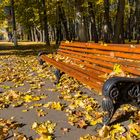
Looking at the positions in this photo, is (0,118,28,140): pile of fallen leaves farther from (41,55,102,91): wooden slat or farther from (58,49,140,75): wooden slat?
(58,49,140,75): wooden slat

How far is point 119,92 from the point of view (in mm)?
4730

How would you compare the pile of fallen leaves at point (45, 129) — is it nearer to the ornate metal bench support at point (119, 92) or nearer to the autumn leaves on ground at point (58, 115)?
the autumn leaves on ground at point (58, 115)

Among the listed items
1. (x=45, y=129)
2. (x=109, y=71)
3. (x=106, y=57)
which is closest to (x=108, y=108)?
(x=45, y=129)

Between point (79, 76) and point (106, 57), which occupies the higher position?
point (106, 57)

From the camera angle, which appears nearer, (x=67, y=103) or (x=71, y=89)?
(x=67, y=103)

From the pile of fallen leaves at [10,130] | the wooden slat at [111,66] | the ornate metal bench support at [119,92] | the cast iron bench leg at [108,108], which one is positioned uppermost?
the wooden slat at [111,66]

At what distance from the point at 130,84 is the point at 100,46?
2218 millimetres

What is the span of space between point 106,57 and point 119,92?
73.6 inches

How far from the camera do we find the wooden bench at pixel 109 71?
185 inches

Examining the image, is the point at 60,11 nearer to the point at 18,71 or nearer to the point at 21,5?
the point at 21,5

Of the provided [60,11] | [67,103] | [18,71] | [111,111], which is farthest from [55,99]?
[60,11]

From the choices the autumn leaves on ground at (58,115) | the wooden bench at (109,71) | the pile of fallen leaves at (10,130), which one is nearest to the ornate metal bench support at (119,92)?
the wooden bench at (109,71)

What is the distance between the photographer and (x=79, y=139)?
4840mm

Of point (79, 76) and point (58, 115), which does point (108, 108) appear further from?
point (79, 76)
